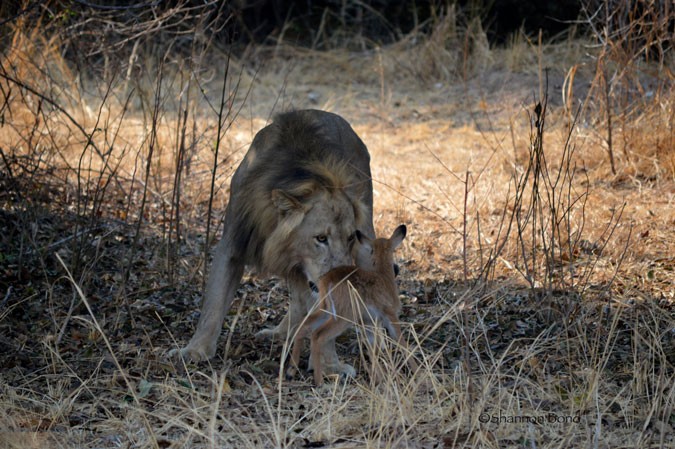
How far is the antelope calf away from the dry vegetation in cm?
15

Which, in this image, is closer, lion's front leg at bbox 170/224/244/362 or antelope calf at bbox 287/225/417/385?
antelope calf at bbox 287/225/417/385

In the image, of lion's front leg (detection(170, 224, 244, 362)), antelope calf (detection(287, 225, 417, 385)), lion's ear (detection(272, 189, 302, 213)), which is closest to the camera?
antelope calf (detection(287, 225, 417, 385))

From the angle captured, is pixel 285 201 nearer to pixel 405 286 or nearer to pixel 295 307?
pixel 295 307

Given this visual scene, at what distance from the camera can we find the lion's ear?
168 inches

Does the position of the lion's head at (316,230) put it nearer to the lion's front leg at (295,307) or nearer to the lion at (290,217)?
the lion at (290,217)

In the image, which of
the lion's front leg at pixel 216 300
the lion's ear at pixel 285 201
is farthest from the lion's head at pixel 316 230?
the lion's front leg at pixel 216 300

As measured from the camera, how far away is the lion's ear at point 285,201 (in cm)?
426

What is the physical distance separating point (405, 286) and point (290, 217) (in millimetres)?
1756

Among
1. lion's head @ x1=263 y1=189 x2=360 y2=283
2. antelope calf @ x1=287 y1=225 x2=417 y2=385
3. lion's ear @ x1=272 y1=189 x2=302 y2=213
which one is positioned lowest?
antelope calf @ x1=287 y1=225 x2=417 y2=385

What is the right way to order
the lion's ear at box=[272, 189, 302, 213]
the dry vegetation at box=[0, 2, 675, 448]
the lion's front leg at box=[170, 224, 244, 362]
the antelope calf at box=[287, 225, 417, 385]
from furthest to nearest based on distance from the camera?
the lion's front leg at box=[170, 224, 244, 362], the lion's ear at box=[272, 189, 302, 213], the antelope calf at box=[287, 225, 417, 385], the dry vegetation at box=[0, 2, 675, 448]

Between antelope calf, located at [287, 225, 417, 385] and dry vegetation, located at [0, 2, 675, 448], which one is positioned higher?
antelope calf, located at [287, 225, 417, 385]

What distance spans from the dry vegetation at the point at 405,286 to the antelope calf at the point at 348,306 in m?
0.15

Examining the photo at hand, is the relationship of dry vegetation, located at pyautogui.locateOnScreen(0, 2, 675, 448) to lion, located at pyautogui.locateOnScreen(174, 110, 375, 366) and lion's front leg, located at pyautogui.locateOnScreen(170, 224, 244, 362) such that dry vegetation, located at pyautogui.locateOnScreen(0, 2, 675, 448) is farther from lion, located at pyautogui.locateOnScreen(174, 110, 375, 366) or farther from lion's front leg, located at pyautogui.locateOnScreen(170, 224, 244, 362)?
lion, located at pyautogui.locateOnScreen(174, 110, 375, 366)

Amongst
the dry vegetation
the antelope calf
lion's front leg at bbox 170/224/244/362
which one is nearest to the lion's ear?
the antelope calf
